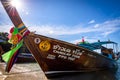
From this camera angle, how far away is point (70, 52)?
6.89 metres

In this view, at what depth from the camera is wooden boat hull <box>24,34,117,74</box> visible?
630cm

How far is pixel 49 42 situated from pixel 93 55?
3190mm

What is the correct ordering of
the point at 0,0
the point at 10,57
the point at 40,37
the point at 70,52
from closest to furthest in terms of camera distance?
1. the point at 0,0
2. the point at 10,57
3. the point at 40,37
4. the point at 70,52

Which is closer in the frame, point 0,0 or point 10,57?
point 0,0

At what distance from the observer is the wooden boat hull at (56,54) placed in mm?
6301

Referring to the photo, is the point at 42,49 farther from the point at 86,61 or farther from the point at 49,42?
the point at 86,61

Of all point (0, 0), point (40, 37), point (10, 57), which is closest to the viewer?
point (0, 0)

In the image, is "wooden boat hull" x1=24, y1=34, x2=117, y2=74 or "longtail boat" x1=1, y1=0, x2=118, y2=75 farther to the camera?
"wooden boat hull" x1=24, y1=34, x2=117, y2=74

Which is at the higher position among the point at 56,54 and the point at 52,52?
the point at 52,52

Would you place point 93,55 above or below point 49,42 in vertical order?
below

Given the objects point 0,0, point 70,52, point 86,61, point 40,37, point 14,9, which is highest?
point 0,0

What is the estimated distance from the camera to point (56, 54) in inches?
259

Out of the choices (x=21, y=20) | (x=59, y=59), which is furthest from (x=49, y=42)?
(x=21, y=20)

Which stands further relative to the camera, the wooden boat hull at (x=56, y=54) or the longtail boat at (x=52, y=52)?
the wooden boat hull at (x=56, y=54)
